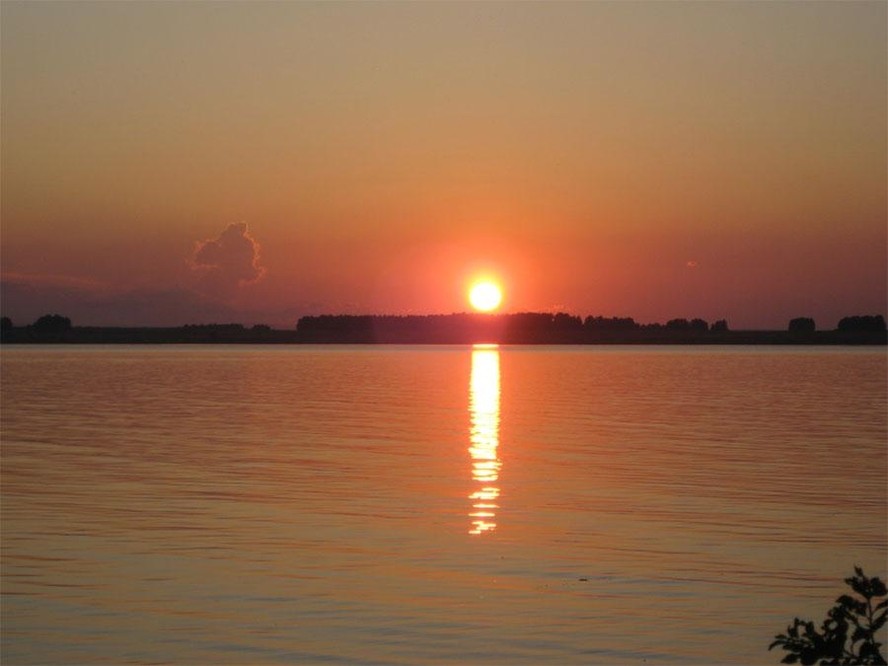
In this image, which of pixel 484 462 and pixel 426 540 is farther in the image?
pixel 484 462

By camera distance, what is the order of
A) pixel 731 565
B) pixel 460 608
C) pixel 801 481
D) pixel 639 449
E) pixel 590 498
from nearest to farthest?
pixel 460 608
pixel 731 565
pixel 590 498
pixel 801 481
pixel 639 449

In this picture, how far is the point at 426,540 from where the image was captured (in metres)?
20.2

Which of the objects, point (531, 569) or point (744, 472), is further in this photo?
point (744, 472)

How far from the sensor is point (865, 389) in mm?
74812

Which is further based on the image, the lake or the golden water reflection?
the golden water reflection

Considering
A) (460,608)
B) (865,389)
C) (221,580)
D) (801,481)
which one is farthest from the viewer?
(865,389)

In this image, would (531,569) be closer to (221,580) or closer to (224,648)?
(221,580)

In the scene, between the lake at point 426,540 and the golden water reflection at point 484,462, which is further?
the golden water reflection at point 484,462

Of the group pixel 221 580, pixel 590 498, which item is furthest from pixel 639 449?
pixel 221 580

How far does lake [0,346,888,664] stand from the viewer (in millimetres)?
14570

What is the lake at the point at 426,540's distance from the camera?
1457cm

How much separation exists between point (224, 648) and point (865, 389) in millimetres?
66176

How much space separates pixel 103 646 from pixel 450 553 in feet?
20.5

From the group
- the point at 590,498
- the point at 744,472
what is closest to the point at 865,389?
the point at 744,472
